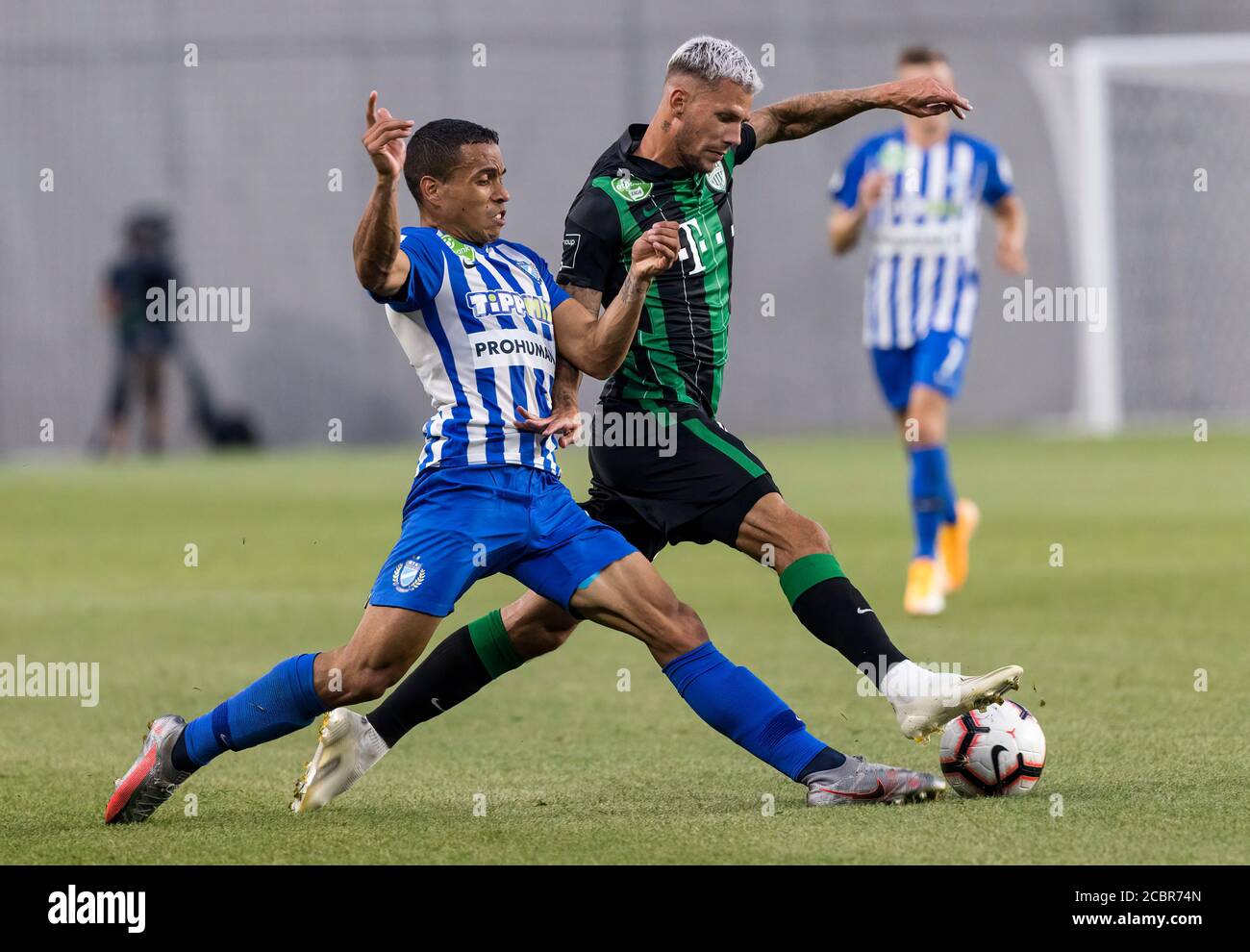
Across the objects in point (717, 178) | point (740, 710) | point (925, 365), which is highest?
point (717, 178)

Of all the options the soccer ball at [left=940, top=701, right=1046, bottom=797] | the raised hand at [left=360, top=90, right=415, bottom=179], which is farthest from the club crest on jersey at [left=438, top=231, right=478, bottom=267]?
the soccer ball at [left=940, top=701, right=1046, bottom=797]

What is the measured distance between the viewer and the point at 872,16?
25172 mm

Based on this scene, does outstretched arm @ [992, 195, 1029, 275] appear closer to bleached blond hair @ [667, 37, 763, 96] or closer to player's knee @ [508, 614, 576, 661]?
bleached blond hair @ [667, 37, 763, 96]

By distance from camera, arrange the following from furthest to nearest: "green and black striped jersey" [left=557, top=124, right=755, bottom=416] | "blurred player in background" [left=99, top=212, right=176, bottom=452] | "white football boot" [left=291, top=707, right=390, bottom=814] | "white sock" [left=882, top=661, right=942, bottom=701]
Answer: "blurred player in background" [left=99, top=212, right=176, bottom=452]
"green and black striped jersey" [left=557, top=124, right=755, bottom=416]
"white football boot" [left=291, top=707, right=390, bottom=814]
"white sock" [left=882, top=661, right=942, bottom=701]

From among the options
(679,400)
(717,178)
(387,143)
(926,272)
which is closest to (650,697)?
→ (679,400)

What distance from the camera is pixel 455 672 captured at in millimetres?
5297

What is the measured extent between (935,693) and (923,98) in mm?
1797

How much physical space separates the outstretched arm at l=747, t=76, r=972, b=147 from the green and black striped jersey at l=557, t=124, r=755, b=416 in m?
0.34

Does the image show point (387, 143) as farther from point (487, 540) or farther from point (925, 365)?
point (925, 365)

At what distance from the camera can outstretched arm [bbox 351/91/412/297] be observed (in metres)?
4.31

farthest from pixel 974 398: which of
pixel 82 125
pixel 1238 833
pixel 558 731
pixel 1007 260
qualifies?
pixel 1238 833

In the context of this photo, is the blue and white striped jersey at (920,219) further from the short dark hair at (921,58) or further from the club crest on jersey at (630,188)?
the club crest on jersey at (630,188)

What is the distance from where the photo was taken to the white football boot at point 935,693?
464 centimetres

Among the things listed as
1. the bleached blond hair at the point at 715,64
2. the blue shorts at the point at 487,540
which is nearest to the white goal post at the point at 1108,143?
the bleached blond hair at the point at 715,64
